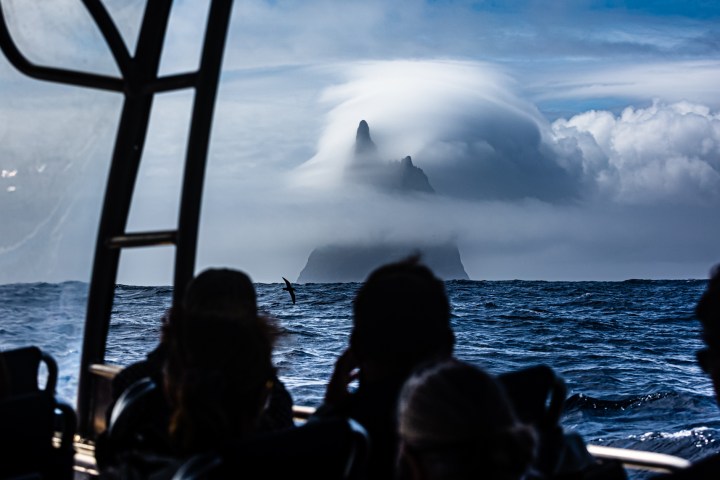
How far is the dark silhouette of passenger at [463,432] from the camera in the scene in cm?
123

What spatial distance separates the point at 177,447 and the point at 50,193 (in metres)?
2.15

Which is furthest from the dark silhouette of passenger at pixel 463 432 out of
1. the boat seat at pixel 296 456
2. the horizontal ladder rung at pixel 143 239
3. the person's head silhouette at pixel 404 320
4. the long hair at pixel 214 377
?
the horizontal ladder rung at pixel 143 239

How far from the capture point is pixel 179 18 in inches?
133

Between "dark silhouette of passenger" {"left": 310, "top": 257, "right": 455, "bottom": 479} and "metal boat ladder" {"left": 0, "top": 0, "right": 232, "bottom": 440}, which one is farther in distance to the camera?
"metal boat ladder" {"left": 0, "top": 0, "right": 232, "bottom": 440}

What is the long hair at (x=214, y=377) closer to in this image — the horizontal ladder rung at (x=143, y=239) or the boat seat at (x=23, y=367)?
the boat seat at (x=23, y=367)

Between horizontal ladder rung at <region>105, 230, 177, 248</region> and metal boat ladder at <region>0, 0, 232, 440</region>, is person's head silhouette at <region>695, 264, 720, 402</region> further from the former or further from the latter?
horizontal ladder rung at <region>105, 230, 177, 248</region>

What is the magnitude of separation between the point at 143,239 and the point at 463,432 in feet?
6.97

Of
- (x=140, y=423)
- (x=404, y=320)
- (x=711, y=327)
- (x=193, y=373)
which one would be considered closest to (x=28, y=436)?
(x=140, y=423)

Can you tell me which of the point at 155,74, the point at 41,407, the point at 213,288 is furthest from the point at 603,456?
the point at 155,74

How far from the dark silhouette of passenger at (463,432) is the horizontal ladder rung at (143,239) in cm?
183

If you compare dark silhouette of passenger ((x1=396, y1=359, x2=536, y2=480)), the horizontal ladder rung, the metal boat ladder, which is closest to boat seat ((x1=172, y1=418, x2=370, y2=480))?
dark silhouette of passenger ((x1=396, y1=359, x2=536, y2=480))

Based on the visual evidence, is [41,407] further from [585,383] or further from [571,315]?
[571,315]

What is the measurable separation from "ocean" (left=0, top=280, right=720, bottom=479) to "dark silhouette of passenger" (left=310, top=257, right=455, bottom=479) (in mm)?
195

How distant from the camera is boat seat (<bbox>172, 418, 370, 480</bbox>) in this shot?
135 cm
